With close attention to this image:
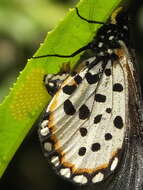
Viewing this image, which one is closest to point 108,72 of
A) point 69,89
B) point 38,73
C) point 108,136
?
point 69,89

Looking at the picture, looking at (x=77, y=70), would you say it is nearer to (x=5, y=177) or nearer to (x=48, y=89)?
(x=48, y=89)

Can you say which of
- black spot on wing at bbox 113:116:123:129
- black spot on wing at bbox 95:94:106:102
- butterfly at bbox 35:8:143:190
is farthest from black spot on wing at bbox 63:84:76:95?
black spot on wing at bbox 113:116:123:129

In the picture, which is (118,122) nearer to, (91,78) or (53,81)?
(91,78)

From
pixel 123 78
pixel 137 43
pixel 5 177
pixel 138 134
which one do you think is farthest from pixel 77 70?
pixel 5 177

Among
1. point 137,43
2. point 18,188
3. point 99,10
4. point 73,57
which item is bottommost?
point 18,188

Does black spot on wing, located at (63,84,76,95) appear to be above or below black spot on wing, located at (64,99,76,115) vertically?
above

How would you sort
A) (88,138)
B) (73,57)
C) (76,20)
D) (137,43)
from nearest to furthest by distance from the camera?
(76,20), (73,57), (88,138), (137,43)

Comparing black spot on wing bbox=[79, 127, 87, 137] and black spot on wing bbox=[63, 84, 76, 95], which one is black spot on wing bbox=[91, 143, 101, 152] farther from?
black spot on wing bbox=[63, 84, 76, 95]
